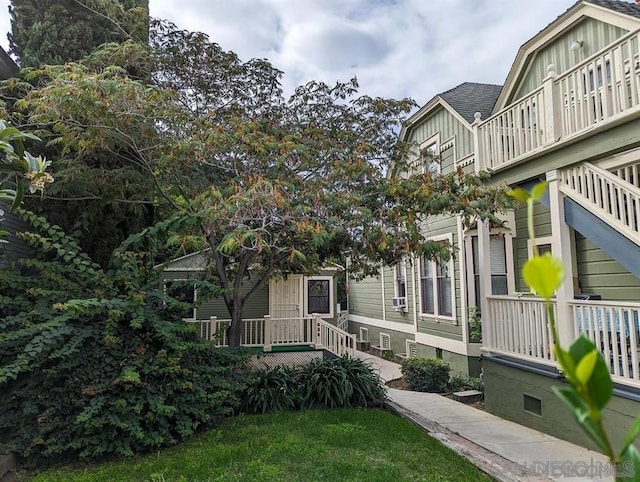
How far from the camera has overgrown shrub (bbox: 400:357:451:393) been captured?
9.26 meters

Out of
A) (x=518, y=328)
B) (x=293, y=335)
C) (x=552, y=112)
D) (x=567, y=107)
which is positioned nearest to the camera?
(x=567, y=107)

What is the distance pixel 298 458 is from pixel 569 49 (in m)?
8.39

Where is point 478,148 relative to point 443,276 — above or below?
above

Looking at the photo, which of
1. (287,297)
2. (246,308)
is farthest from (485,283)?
(246,308)

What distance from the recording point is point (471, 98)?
11.3 metres

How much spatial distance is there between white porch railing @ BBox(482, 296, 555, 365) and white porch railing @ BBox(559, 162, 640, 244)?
1496 mm

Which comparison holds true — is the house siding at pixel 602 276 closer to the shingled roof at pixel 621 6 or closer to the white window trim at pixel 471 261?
the white window trim at pixel 471 261

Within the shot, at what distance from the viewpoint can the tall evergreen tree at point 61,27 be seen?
6.53m

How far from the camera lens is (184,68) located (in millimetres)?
7477

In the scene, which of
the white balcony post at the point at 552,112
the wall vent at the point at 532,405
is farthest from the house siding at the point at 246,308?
the white balcony post at the point at 552,112

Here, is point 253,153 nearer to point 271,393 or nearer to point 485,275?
point 271,393

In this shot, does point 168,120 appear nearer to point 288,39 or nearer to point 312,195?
point 312,195

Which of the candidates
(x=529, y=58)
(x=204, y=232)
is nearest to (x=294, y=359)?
(x=204, y=232)

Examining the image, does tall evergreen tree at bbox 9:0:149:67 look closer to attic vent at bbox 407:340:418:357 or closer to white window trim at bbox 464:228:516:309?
white window trim at bbox 464:228:516:309
